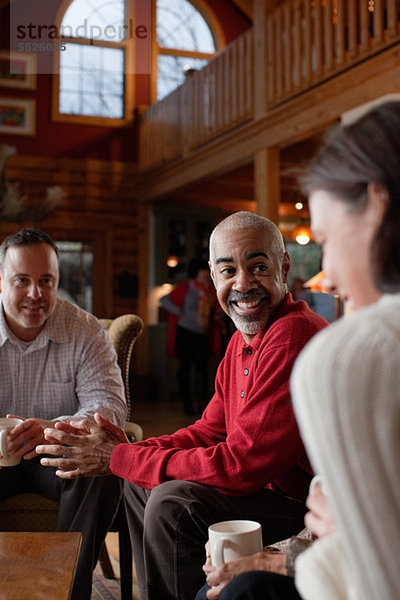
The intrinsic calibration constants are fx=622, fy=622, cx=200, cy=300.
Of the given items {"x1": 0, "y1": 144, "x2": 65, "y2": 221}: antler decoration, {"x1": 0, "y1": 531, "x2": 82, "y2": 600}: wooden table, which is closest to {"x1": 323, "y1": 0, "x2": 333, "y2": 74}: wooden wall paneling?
{"x1": 0, "y1": 144, "x2": 65, "y2": 221}: antler decoration

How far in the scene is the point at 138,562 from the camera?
1.70 metres

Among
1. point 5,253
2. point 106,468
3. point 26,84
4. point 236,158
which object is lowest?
point 106,468

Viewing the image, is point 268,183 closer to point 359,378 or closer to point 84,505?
point 84,505

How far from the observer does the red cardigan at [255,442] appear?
1426mm

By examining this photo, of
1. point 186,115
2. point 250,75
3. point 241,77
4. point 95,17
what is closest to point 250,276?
point 250,75

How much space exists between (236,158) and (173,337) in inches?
78.3

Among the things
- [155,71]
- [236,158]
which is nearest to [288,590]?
[236,158]

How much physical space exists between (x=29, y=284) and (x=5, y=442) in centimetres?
73

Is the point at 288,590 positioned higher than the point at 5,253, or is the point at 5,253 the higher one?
the point at 5,253

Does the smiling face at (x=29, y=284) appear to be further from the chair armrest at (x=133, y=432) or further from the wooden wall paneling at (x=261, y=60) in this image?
the wooden wall paneling at (x=261, y=60)

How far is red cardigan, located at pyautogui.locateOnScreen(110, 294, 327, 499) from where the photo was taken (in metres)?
1.43

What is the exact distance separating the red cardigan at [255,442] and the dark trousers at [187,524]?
0.11 feet

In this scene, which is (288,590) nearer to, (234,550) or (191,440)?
(234,550)

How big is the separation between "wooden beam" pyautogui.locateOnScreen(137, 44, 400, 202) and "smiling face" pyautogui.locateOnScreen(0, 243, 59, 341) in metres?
2.82
